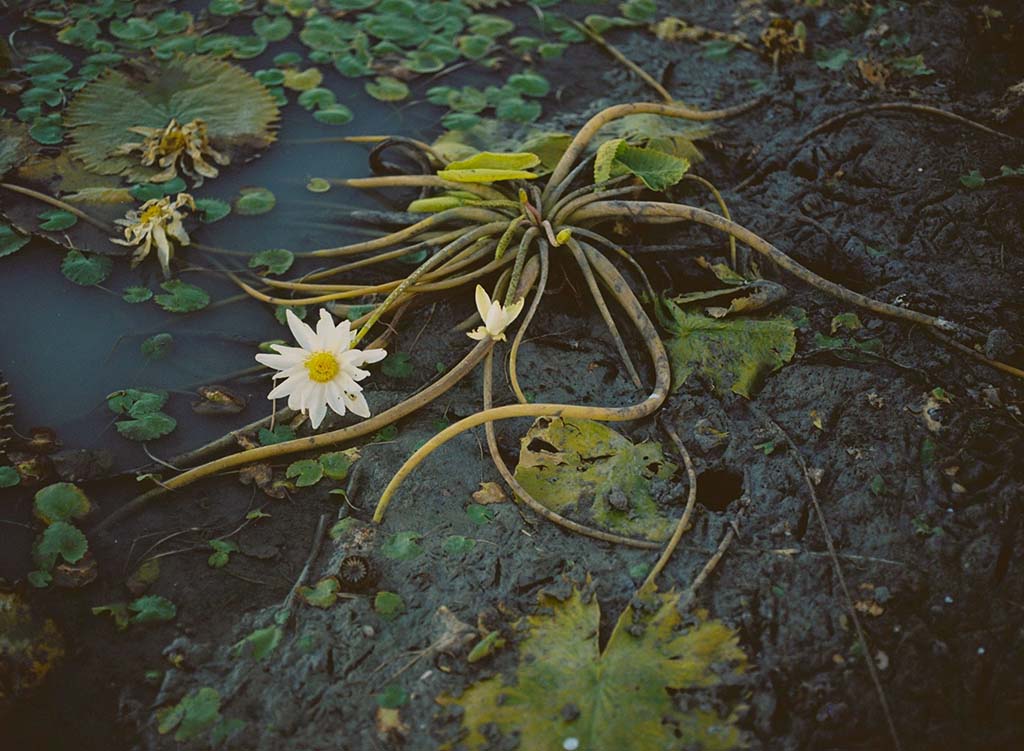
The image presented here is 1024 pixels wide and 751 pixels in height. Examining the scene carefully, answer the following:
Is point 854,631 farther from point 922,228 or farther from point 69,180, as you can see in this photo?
point 69,180

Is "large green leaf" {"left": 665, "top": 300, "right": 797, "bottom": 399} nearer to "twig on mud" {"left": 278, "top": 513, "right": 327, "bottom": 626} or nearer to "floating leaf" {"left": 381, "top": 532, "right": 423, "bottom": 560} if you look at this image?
"floating leaf" {"left": 381, "top": 532, "right": 423, "bottom": 560}

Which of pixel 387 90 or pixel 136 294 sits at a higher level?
pixel 387 90

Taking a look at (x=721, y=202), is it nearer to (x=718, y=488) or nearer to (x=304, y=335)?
(x=718, y=488)

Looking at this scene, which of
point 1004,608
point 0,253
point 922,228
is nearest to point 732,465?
point 1004,608

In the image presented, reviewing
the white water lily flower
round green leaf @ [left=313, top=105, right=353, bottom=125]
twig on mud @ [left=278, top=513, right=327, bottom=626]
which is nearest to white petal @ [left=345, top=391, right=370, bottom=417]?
twig on mud @ [left=278, top=513, right=327, bottom=626]

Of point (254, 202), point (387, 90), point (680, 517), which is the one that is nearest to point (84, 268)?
point (254, 202)

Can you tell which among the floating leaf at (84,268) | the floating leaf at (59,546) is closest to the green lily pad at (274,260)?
the floating leaf at (84,268)
